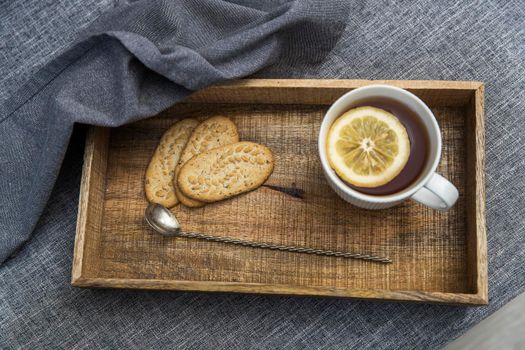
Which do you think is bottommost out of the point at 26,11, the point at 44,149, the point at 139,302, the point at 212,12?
the point at 139,302

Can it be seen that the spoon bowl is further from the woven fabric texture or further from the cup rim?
the cup rim

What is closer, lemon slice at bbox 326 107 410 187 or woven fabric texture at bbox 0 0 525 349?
lemon slice at bbox 326 107 410 187

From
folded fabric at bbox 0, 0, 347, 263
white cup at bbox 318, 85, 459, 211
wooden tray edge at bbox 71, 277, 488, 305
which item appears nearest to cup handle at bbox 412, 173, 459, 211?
white cup at bbox 318, 85, 459, 211

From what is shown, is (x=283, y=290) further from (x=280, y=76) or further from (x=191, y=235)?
(x=280, y=76)

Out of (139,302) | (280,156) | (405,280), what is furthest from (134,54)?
(405,280)

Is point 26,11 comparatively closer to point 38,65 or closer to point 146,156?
point 38,65

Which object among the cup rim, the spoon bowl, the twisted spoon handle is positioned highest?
the cup rim

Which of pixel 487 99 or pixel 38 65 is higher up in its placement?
pixel 487 99
